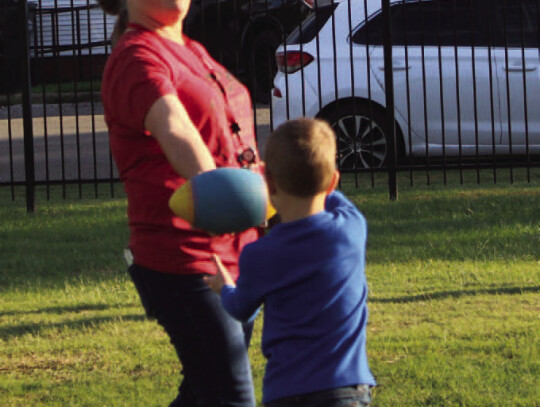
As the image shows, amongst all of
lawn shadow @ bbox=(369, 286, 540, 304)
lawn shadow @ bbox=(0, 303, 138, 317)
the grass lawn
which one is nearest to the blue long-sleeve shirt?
the grass lawn

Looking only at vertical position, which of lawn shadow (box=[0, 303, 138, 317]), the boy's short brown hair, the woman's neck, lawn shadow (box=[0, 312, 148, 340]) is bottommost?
lawn shadow (box=[0, 312, 148, 340])

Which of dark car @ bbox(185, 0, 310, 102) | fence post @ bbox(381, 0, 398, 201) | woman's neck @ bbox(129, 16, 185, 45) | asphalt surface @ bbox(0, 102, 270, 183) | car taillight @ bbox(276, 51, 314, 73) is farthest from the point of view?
dark car @ bbox(185, 0, 310, 102)

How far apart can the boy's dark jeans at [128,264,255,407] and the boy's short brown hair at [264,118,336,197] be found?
14.2 inches

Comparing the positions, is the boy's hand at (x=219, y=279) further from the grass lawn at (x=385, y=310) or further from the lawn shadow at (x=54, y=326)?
the lawn shadow at (x=54, y=326)

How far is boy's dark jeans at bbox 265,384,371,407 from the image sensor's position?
234cm

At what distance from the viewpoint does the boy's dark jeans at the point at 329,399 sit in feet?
7.68

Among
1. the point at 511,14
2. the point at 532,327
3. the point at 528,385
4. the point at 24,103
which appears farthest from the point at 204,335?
the point at 511,14

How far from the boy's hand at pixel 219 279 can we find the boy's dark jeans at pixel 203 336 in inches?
2.2

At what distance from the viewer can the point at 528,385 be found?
389 centimetres

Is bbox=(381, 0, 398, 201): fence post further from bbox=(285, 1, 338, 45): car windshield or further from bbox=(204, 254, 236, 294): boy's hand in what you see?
bbox=(204, 254, 236, 294): boy's hand

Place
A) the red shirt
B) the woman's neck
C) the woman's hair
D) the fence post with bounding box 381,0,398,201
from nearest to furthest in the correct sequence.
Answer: the red shirt, the woman's neck, the woman's hair, the fence post with bounding box 381,0,398,201

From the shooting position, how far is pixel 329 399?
2344 mm

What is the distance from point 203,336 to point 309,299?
12.0 inches

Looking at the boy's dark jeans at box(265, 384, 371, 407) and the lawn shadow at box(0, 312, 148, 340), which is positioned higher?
the boy's dark jeans at box(265, 384, 371, 407)
